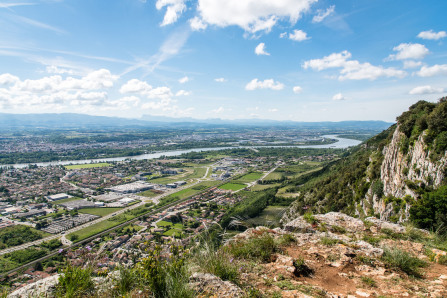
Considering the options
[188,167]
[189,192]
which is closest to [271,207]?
[189,192]

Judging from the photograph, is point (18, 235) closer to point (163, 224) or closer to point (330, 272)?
point (163, 224)

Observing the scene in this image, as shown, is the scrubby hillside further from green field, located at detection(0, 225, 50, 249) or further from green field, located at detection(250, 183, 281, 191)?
green field, located at detection(0, 225, 50, 249)

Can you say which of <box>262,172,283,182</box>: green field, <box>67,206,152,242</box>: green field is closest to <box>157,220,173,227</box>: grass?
<box>67,206,152,242</box>: green field

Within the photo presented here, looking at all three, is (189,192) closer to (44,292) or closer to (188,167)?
(188,167)

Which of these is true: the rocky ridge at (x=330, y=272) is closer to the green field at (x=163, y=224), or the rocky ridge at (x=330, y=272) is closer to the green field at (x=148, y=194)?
the green field at (x=163, y=224)

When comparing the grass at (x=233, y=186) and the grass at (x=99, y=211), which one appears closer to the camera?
the grass at (x=99, y=211)

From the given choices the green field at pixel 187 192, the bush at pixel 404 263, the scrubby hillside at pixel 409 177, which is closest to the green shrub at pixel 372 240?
the bush at pixel 404 263

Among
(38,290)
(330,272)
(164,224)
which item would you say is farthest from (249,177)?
(38,290)
